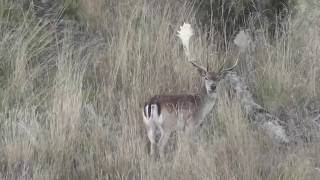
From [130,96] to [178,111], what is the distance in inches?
37.9

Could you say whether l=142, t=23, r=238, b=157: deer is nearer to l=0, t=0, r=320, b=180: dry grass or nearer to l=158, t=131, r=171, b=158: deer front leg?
l=158, t=131, r=171, b=158: deer front leg

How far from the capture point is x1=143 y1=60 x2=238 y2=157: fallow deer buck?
543 cm

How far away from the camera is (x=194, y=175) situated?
4.76 m

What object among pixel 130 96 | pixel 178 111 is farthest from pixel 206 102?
pixel 130 96

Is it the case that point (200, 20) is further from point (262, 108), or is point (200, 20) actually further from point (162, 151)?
point (162, 151)

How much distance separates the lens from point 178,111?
5512mm

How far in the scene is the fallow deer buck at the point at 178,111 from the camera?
5.43 m

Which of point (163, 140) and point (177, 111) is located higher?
point (177, 111)

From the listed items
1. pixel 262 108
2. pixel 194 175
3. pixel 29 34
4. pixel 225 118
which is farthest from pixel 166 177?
pixel 29 34

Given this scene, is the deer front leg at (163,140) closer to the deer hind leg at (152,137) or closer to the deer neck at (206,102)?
the deer hind leg at (152,137)

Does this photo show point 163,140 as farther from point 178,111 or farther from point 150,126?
point 178,111

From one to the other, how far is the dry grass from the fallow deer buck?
0.14 m

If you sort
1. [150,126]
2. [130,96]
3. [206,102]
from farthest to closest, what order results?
[130,96] < [206,102] < [150,126]

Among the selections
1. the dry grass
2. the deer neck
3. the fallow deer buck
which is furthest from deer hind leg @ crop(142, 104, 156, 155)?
the deer neck
